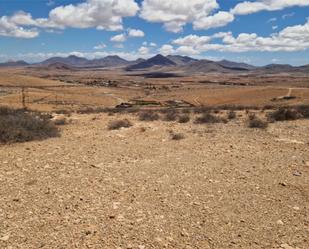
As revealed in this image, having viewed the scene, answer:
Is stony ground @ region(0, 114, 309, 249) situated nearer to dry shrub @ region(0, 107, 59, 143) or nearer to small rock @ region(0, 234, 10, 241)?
small rock @ region(0, 234, 10, 241)

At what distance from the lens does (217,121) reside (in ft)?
57.5

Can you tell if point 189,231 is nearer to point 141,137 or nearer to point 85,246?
point 85,246

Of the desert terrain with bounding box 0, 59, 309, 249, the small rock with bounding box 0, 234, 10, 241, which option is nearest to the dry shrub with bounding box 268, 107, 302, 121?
the desert terrain with bounding box 0, 59, 309, 249

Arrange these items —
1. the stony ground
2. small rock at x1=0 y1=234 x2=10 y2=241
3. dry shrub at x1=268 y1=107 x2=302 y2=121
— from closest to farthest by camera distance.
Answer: small rock at x1=0 y1=234 x2=10 y2=241 → the stony ground → dry shrub at x1=268 y1=107 x2=302 y2=121

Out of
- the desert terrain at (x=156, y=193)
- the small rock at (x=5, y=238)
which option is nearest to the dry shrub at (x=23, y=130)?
the desert terrain at (x=156, y=193)

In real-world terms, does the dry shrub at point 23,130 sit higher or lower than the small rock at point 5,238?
higher

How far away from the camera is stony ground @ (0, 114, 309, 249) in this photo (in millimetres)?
5871

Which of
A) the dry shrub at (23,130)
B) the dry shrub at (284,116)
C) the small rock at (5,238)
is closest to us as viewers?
the small rock at (5,238)

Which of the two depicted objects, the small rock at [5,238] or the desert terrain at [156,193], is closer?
the small rock at [5,238]

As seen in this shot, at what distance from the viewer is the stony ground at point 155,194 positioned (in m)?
5.87

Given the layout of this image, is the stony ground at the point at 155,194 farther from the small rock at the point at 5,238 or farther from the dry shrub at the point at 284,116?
the dry shrub at the point at 284,116

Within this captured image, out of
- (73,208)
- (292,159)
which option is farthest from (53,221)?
(292,159)

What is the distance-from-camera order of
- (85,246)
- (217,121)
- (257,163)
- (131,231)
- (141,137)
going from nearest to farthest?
(85,246)
(131,231)
(257,163)
(141,137)
(217,121)

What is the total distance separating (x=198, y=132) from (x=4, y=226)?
9530mm
